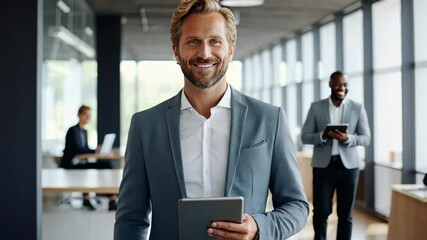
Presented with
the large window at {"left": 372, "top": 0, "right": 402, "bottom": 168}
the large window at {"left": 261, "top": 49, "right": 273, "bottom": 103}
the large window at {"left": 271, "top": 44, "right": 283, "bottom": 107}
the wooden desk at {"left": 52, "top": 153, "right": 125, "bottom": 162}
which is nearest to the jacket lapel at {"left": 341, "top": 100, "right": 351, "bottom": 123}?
the large window at {"left": 372, "top": 0, "right": 402, "bottom": 168}

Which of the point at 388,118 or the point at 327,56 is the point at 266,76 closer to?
the point at 327,56

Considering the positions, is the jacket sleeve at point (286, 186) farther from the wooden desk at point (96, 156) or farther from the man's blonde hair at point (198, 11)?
the wooden desk at point (96, 156)

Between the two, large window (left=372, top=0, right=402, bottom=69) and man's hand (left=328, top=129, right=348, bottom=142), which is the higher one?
large window (left=372, top=0, right=402, bottom=69)

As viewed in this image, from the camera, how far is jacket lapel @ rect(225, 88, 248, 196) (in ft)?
→ 5.48

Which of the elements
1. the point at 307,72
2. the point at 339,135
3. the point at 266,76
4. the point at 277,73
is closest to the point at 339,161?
the point at 339,135

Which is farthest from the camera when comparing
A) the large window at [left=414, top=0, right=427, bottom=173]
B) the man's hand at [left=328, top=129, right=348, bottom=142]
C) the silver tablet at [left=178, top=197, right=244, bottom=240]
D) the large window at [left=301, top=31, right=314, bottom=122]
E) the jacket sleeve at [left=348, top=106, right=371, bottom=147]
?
the large window at [left=301, top=31, right=314, bottom=122]

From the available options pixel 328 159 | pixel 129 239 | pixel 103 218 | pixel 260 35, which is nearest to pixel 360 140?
pixel 328 159

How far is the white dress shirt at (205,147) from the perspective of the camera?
172 cm

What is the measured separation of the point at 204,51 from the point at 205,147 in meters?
0.27

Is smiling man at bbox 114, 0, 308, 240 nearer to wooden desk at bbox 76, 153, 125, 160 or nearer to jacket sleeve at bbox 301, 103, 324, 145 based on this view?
jacket sleeve at bbox 301, 103, 324, 145

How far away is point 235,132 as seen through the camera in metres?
1.71

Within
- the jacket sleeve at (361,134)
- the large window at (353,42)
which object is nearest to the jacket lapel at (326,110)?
the jacket sleeve at (361,134)
